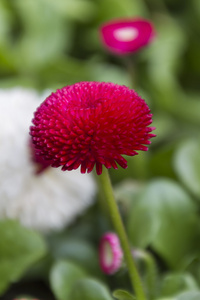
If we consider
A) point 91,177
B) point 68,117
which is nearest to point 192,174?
point 91,177

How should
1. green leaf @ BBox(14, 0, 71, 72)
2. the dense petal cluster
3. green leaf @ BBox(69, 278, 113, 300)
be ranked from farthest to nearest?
green leaf @ BBox(14, 0, 71, 72), green leaf @ BBox(69, 278, 113, 300), the dense petal cluster

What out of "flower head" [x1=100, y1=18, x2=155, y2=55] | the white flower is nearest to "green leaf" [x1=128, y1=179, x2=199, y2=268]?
the white flower

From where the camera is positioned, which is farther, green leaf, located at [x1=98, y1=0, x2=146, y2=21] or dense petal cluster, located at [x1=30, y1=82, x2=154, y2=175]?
green leaf, located at [x1=98, y1=0, x2=146, y2=21]

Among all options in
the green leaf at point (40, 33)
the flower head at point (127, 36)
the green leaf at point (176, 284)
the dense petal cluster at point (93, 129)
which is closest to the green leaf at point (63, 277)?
the green leaf at point (176, 284)

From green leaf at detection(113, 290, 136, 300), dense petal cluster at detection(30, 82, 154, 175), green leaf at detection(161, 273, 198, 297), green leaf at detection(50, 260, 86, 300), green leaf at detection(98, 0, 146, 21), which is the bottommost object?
green leaf at detection(161, 273, 198, 297)

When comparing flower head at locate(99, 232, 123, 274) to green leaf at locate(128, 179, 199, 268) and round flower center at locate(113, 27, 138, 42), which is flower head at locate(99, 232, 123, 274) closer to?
green leaf at locate(128, 179, 199, 268)

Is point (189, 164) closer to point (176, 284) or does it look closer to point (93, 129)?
point (176, 284)
